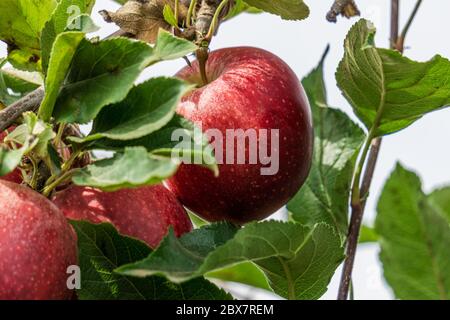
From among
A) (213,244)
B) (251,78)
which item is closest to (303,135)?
(251,78)

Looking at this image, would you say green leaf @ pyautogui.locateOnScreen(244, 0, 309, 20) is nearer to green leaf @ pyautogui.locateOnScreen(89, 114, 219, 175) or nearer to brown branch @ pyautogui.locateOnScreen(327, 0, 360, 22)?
brown branch @ pyautogui.locateOnScreen(327, 0, 360, 22)

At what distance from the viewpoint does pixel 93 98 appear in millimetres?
888

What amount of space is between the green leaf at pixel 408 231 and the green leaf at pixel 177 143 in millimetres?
196

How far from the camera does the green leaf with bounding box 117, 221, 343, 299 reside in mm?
802

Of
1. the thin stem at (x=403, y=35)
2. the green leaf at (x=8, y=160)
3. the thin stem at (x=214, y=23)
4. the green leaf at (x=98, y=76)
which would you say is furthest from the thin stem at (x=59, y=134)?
the thin stem at (x=403, y=35)

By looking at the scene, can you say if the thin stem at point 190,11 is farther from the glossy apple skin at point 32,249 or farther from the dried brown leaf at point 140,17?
the glossy apple skin at point 32,249

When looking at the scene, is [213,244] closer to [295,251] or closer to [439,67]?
[295,251]

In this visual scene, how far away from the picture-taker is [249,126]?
40.7 inches

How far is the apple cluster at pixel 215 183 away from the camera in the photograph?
879mm

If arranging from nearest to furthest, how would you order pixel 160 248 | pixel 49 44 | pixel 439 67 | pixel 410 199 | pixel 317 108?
pixel 410 199, pixel 160 248, pixel 49 44, pixel 439 67, pixel 317 108

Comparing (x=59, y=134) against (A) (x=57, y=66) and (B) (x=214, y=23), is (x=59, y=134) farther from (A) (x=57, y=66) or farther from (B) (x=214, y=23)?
(B) (x=214, y=23)

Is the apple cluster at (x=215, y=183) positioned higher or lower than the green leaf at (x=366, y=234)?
higher

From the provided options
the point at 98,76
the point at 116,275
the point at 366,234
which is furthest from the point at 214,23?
the point at 366,234
